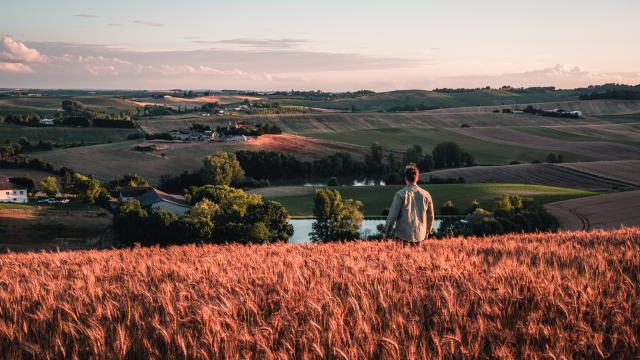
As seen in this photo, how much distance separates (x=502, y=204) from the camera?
213 ft

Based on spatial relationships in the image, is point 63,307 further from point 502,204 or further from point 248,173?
point 248,173

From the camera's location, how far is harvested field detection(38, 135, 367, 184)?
104 metres

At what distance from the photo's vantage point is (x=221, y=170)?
104 metres

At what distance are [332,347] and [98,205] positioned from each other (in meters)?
79.6

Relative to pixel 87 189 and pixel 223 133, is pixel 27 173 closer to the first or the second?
pixel 87 189

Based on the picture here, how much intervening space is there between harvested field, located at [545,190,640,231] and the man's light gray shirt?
3944cm

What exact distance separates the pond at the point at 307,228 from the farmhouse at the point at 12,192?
40020mm

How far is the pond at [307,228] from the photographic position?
61969 mm

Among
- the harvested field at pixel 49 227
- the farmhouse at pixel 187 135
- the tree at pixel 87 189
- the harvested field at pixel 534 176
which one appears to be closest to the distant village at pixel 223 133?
the farmhouse at pixel 187 135

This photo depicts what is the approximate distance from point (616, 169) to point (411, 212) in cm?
9089

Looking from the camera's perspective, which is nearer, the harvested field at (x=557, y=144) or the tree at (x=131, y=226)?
the tree at (x=131, y=226)

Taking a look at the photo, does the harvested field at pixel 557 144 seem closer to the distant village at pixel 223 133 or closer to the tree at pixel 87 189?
the distant village at pixel 223 133

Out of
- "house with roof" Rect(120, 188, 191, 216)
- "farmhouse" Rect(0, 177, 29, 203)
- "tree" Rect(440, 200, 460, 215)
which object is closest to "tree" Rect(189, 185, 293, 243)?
"house with roof" Rect(120, 188, 191, 216)

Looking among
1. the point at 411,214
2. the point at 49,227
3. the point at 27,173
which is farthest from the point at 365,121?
the point at 411,214
